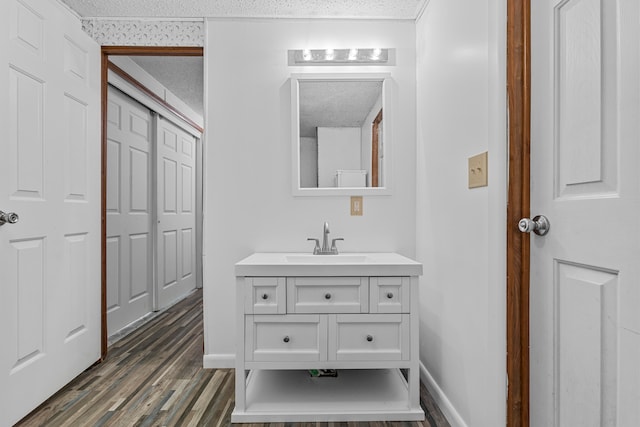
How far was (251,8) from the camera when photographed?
2.13 meters

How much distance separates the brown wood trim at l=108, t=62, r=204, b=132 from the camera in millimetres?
2635

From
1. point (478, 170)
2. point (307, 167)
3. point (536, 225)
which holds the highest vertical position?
point (307, 167)

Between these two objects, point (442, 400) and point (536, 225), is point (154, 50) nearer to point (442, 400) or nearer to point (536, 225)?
point (536, 225)

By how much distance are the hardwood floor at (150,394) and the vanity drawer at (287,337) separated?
12.0 inches

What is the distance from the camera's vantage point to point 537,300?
1127 millimetres

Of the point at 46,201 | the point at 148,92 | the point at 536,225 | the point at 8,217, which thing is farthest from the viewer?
the point at 148,92

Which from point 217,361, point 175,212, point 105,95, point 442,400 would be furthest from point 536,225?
point 175,212

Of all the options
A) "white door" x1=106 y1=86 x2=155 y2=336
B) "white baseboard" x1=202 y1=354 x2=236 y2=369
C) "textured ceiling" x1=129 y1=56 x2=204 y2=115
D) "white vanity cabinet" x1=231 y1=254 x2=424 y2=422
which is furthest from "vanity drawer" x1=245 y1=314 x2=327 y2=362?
"textured ceiling" x1=129 y1=56 x2=204 y2=115

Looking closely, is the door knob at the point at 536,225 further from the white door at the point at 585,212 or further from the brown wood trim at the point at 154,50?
the brown wood trim at the point at 154,50

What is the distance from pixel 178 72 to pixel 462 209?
8.87ft

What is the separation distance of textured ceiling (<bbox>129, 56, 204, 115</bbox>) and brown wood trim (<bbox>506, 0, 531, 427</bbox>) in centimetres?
234

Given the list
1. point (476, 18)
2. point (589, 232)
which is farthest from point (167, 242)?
point (589, 232)

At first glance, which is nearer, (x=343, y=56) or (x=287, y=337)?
(x=287, y=337)

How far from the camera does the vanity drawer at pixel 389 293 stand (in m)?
1.68
